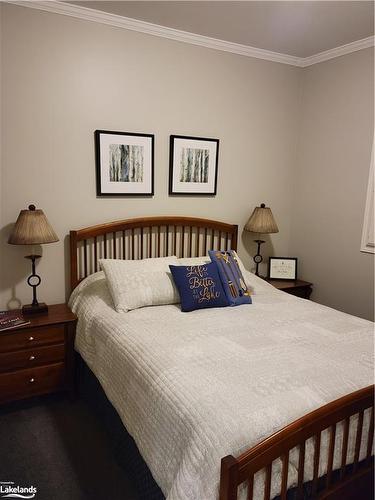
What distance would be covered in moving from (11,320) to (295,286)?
2.38 meters

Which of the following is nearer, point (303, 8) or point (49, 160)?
point (303, 8)

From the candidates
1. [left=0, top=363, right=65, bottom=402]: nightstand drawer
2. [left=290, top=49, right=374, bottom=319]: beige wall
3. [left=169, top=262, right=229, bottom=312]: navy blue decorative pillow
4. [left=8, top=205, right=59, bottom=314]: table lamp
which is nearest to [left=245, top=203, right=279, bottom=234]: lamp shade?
[left=290, top=49, right=374, bottom=319]: beige wall

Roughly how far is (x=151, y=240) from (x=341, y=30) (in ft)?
7.09

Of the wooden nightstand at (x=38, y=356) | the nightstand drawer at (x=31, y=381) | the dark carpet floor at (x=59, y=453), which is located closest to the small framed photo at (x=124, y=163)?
the wooden nightstand at (x=38, y=356)

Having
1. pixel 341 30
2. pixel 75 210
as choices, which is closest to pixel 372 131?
pixel 341 30

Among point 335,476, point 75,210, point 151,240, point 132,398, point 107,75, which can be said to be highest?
point 107,75

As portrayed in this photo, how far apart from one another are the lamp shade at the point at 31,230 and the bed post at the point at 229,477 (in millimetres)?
1803

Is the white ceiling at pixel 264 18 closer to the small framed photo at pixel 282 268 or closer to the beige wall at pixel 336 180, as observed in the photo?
the beige wall at pixel 336 180

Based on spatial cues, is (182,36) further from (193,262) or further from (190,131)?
(193,262)

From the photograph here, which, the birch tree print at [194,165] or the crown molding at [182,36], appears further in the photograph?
the birch tree print at [194,165]

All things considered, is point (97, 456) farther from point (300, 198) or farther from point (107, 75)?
point (300, 198)

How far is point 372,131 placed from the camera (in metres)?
3.10

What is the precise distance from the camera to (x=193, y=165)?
328 cm

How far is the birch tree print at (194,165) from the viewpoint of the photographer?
3237 mm
